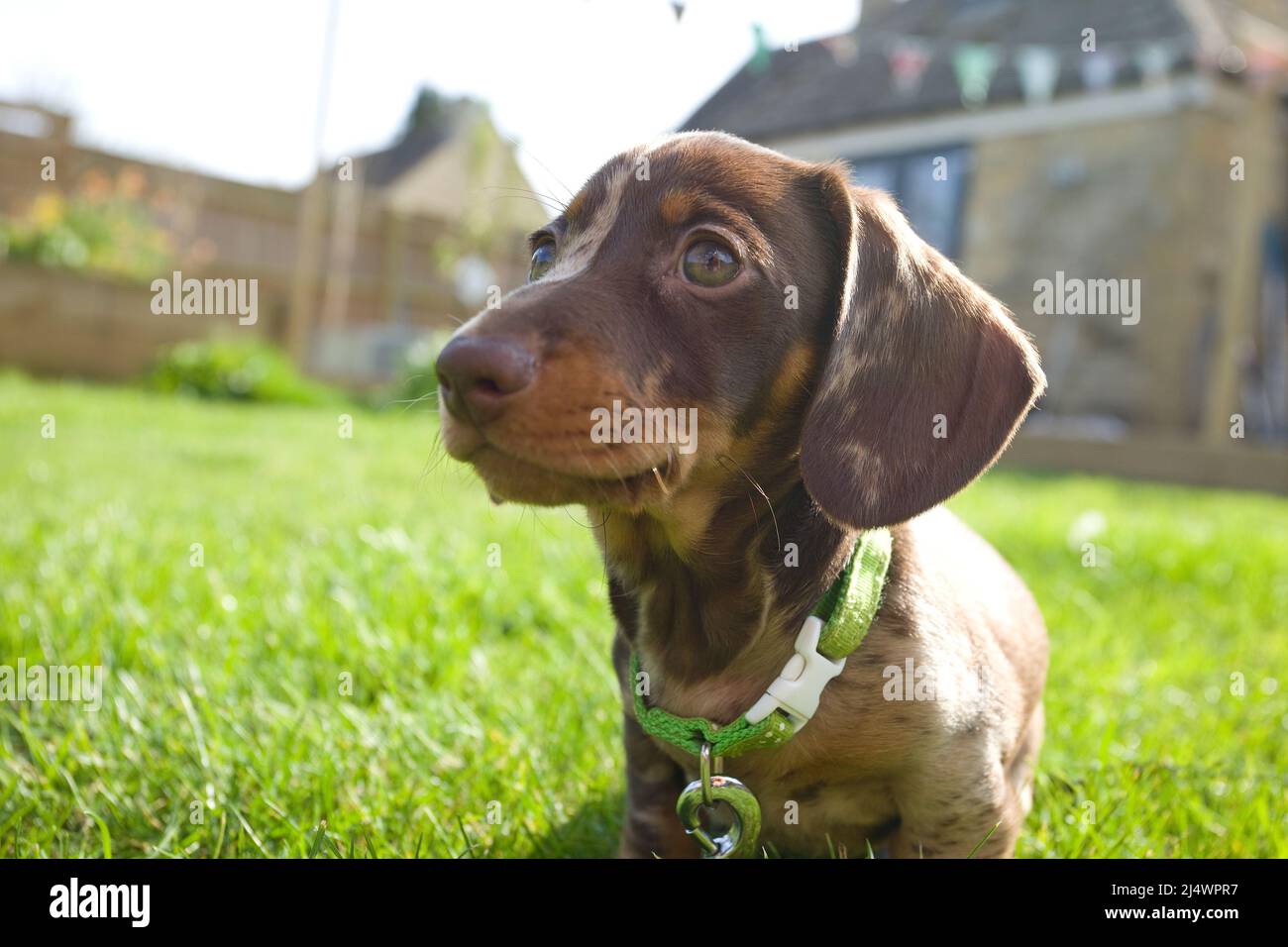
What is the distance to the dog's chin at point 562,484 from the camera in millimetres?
1649

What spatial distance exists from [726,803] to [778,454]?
24.2 inches

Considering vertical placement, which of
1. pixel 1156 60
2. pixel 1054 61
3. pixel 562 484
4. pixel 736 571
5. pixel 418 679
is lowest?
→ pixel 418 679

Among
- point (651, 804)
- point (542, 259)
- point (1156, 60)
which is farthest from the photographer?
point (1156, 60)

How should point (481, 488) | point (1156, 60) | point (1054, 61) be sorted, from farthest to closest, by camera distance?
point (1054, 61) < point (1156, 60) < point (481, 488)

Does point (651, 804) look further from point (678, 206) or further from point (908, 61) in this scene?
point (908, 61)

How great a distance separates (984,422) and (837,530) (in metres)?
0.31

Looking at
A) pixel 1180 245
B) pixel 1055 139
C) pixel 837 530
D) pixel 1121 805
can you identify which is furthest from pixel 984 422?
pixel 1055 139

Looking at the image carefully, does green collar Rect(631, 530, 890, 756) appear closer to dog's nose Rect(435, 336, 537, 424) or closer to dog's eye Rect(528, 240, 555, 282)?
dog's nose Rect(435, 336, 537, 424)

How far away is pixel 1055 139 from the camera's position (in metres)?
12.3

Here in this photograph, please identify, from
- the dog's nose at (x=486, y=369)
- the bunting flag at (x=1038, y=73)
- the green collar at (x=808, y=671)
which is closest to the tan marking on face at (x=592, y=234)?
the dog's nose at (x=486, y=369)

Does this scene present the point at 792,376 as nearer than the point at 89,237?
Yes

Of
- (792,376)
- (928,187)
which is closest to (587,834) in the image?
(792,376)

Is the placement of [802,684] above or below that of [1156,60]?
below

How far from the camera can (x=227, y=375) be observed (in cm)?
1159
